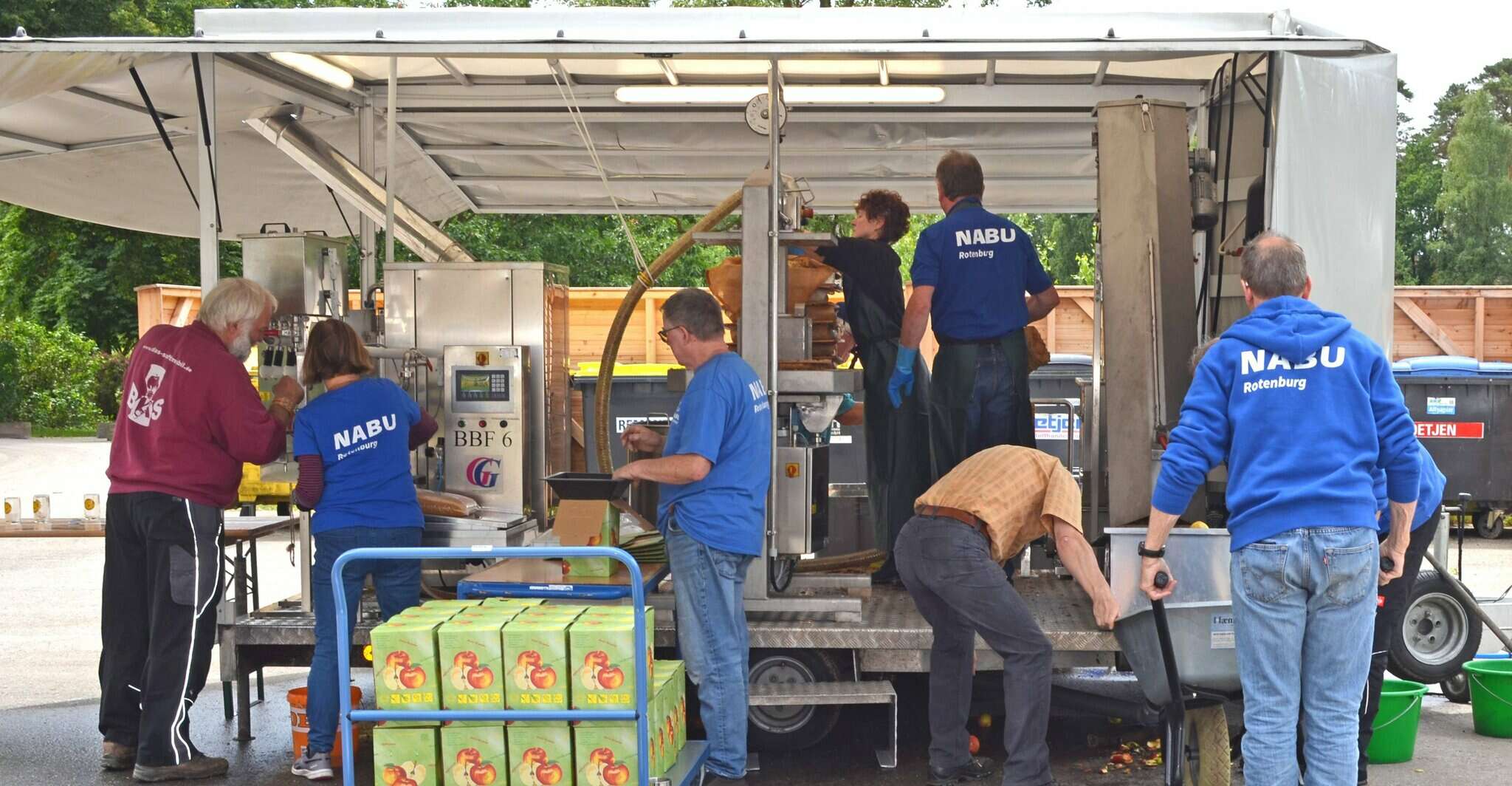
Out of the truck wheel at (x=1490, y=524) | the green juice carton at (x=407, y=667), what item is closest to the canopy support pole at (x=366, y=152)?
the green juice carton at (x=407, y=667)

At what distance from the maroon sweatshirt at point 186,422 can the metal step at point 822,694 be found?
2.28 metres


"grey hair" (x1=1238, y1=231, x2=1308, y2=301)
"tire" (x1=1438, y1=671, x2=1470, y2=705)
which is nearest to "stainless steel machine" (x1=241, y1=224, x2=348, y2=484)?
"grey hair" (x1=1238, y1=231, x2=1308, y2=301)

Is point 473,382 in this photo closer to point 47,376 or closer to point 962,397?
point 962,397

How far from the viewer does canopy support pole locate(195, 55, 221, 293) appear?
591 centimetres

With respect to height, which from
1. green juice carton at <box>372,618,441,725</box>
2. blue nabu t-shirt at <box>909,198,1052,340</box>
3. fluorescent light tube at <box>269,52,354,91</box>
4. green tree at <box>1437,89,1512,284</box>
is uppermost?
green tree at <box>1437,89,1512,284</box>

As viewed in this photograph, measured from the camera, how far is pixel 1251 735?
13.8 ft

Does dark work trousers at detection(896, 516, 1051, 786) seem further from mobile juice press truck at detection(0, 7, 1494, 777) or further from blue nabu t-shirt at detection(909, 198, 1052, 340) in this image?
blue nabu t-shirt at detection(909, 198, 1052, 340)

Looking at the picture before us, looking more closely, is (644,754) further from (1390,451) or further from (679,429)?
(1390,451)

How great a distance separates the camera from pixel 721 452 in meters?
5.09

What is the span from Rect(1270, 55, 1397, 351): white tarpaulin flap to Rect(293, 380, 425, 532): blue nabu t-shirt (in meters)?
3.63

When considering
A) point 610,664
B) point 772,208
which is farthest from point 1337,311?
point 610,664

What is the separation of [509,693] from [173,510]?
216 cm

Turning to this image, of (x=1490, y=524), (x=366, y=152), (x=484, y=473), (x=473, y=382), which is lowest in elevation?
(x=1490, y=524)

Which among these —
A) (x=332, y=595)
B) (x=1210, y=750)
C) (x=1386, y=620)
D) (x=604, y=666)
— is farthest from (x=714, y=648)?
(x=1386, y=620)
